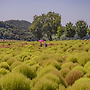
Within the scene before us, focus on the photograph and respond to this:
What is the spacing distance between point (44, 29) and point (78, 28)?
52.0 feet

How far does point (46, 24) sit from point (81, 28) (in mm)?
16721

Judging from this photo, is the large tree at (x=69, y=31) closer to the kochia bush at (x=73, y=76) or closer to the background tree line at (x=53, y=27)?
the background tree line at (x=53, y=27)

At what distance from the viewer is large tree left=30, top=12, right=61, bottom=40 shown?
67.2 metres

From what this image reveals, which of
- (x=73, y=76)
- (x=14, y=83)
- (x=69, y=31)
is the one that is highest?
(x=69, y=31)

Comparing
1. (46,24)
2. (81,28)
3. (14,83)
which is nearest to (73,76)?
(14,83)

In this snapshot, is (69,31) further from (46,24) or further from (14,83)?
(14,83)

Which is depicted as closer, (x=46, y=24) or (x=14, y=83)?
(x=14, y=83)

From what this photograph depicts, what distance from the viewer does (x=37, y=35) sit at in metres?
74.2

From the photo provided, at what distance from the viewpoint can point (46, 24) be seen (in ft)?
219

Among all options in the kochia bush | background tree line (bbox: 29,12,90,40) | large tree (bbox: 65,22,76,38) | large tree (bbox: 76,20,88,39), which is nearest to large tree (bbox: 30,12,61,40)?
background tree line (bbox: 29,12,90,40)

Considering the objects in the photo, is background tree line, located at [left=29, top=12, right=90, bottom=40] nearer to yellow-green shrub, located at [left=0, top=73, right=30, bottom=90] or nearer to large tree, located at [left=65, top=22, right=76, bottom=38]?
large tree, located at [left=65, top=22, right=76, bottom=38]

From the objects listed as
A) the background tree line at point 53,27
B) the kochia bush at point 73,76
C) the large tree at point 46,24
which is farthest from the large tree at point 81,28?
the kochia bush at point 73,76

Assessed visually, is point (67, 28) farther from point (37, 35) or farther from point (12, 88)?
point (12, 88)

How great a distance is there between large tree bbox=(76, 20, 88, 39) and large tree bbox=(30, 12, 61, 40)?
9863mm
